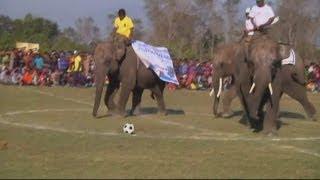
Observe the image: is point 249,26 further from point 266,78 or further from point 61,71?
point 61,71

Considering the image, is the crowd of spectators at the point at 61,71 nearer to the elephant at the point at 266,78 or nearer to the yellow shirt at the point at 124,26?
the yellow shirt at the point at 124,26

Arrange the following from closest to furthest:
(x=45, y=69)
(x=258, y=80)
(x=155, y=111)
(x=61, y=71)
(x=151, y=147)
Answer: (x=151, y=147), (x=258, y=80), (x=155, y=111), (x=45, y=69), (x=61, y=71)

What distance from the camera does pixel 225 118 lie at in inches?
813

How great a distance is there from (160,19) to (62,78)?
116 feet

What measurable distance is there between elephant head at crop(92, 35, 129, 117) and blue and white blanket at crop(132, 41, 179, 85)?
54 centimetres

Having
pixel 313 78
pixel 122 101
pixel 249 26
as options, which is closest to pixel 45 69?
pixel 313 78

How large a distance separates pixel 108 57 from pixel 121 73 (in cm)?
77

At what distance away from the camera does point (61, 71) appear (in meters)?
40.0

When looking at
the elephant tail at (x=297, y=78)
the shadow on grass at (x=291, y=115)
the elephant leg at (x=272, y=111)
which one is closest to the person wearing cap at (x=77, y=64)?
the shadow on grass at (x=291, y=115)

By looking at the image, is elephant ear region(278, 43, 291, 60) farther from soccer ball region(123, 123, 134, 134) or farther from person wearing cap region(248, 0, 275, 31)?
soccer ball region(123, 123, 134, 134)

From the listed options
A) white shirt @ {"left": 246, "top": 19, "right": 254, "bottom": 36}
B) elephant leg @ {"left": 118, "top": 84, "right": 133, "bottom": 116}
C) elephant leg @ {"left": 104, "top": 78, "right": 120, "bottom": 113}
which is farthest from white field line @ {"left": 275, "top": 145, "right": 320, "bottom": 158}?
elephant leg @ {"left": 104, "top": 78, "right": 120, "bottom": 113}

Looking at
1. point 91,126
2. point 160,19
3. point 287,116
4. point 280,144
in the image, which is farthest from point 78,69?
point 160,19

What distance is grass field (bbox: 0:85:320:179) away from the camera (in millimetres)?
10938

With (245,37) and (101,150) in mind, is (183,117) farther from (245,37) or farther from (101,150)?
(101,150)
